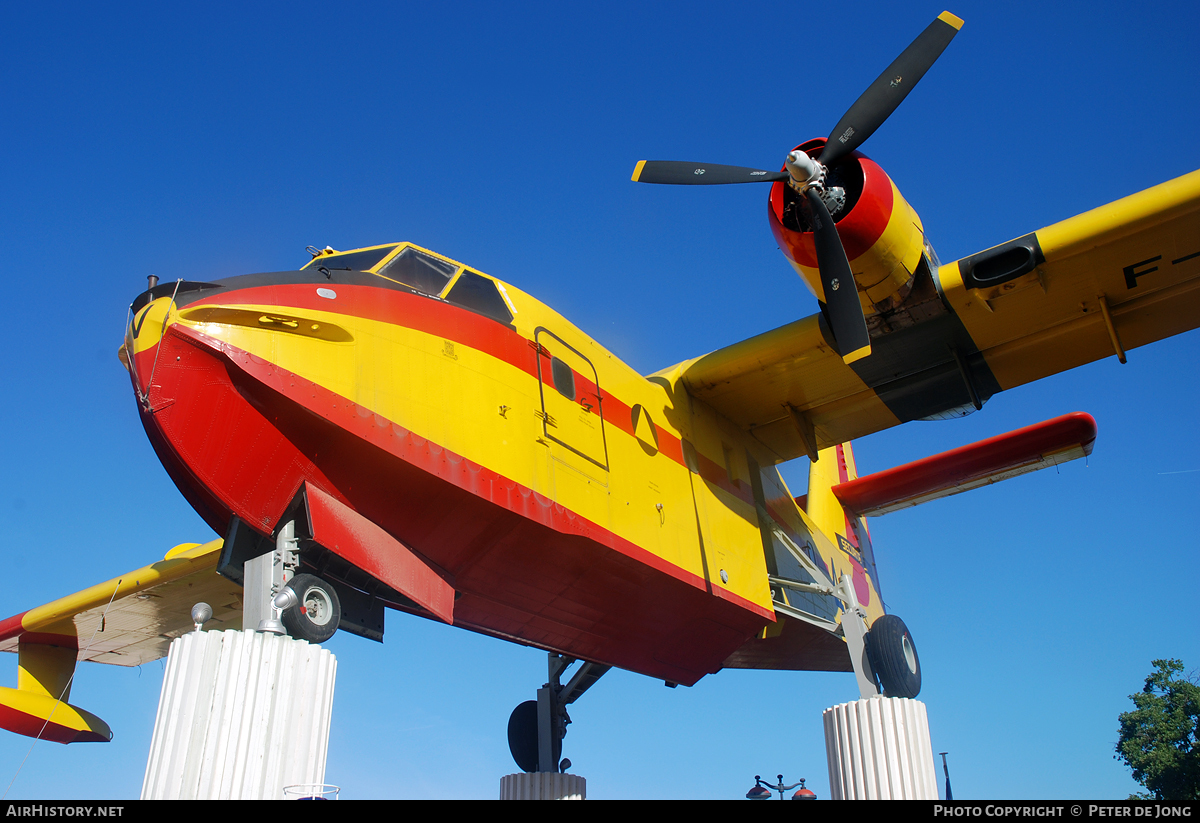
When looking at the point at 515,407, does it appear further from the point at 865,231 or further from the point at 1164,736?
the point at 1164,736

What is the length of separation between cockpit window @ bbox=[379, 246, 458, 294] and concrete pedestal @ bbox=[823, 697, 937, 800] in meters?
6.38

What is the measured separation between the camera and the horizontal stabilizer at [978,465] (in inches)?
482

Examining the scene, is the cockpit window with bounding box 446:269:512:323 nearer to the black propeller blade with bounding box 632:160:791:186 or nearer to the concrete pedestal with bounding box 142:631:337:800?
the black propeller blade with bounding box 632:160:791:186

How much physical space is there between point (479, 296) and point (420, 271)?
64 cm

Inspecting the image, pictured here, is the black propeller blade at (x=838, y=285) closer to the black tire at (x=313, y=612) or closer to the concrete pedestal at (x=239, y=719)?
the black tire at (x=313, y=612)

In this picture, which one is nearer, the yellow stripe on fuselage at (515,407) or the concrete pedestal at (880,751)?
the yellow stripe on fuselage at (515,407)

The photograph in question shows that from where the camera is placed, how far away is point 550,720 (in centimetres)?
1273

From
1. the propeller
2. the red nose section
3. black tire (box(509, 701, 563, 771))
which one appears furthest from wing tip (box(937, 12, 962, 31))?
black tire (box(509, 701, 563, 771))

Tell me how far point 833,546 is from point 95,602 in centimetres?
1106

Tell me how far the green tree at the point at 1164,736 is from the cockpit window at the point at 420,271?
87.1ft

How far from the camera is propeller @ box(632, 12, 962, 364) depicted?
892 centimetres

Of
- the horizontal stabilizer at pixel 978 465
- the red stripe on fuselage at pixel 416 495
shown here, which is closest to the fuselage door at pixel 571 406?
the red stripe on fuselage at pixel 416 495

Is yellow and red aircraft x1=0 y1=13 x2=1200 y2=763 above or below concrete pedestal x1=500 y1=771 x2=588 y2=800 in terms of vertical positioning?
above

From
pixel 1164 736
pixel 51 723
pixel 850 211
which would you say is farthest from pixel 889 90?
pixel 1164 736
